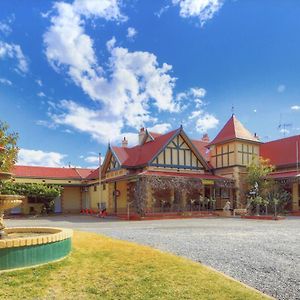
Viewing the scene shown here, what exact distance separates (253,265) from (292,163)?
24267mm

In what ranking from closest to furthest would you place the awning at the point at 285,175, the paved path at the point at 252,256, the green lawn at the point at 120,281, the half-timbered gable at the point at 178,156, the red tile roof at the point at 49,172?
the green lawn at the point at 120,281 < the paved path at the point at 252,256 < the awning at the point at 285,175 < the half-timbered gable at the point at 178,156 < the red tile roof at the point at 49,172

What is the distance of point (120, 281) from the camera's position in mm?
5742

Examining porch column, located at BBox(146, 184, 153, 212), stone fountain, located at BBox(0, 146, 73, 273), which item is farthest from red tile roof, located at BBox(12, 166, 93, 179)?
stone fountain, located at BBox(0, 146, 73, 273)

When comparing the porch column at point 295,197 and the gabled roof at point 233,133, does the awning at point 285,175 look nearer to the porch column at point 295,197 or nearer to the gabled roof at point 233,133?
the porch column at point 295,197

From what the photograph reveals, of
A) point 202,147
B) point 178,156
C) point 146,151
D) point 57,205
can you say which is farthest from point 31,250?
point 202,147

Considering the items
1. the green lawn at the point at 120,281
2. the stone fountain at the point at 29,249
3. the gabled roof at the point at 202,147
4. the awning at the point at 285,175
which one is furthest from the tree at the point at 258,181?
the stone fountain at the point at 29,249

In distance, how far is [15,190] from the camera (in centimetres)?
2819

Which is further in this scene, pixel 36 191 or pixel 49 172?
pixel 49 172

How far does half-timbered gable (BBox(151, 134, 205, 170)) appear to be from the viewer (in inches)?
1107

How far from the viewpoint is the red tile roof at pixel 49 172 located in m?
33.4

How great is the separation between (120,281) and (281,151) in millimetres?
29049

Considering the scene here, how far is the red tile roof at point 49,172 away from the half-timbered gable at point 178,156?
35.3 feet

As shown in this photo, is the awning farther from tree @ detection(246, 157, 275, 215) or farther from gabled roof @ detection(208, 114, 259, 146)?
gabled roof @ detection(208, 114, 259, 146)

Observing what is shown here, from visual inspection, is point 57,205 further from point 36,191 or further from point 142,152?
point 142,152
